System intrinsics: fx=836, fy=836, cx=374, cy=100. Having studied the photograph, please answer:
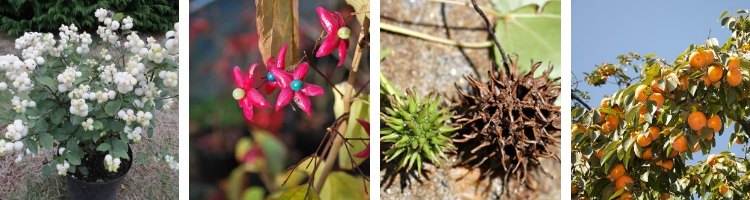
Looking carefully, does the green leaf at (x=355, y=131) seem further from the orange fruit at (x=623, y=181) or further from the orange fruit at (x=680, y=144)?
the orange fruit at (x=680, y=144)

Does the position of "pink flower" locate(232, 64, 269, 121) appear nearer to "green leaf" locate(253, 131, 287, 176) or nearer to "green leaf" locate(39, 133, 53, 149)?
"green leaf" locate(253, 131, 287, 176)

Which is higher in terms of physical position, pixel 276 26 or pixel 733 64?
pixel 276 26

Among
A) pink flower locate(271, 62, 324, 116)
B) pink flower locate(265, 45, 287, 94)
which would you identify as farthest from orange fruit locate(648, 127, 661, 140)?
pink flower locate(265, 45, 287, 94)

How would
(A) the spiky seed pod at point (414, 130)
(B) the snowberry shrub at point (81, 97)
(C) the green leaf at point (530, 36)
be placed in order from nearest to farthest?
(A) the spiky seed pod at point (414, 130) → (C) the green leaf at point (530, 36) → (B) the snowberry shrub at point (81, 97)

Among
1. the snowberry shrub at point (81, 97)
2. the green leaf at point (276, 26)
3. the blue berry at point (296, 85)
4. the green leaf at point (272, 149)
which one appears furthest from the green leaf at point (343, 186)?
the snowberry shrub at point (81, 97)

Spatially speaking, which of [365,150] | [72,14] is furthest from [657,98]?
[72,14]

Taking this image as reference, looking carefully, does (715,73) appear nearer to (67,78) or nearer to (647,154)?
(647,154)
